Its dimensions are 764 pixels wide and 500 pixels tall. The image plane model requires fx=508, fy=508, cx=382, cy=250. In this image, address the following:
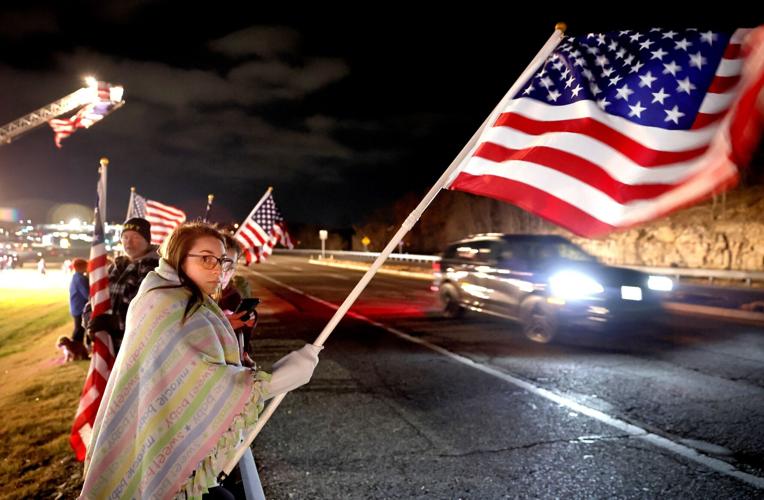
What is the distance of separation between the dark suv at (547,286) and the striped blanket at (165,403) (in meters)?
7.58

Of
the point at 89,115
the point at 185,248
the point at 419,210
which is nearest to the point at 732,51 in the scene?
the point at 419,210

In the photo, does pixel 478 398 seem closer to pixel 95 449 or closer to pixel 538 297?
pixel 538 297

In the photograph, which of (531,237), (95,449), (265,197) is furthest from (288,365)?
(265,197)

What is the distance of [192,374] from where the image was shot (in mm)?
1715

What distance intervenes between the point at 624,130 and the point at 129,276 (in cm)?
355

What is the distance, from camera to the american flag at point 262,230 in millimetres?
11281

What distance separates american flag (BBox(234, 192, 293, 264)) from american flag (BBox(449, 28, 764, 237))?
8.85 metres

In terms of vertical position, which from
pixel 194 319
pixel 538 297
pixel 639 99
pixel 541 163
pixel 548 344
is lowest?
pixel 548 344

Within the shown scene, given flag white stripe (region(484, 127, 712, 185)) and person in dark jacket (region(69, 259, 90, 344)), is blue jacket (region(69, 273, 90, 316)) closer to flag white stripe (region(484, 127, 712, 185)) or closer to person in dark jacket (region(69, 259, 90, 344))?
person in dark jacket (region(69, 259, 90, 344))

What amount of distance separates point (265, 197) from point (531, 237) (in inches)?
227

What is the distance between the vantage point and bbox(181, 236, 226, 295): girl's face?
1928 millimetres

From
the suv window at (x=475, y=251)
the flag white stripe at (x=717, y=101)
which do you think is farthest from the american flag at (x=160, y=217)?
the flag white stripe at (x=717, y=101)

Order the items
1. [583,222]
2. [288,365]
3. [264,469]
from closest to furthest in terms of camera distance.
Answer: [288,365], [583,222], [264,469]

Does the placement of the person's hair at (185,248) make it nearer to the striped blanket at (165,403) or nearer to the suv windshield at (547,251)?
the striped blanket at (165,403)
